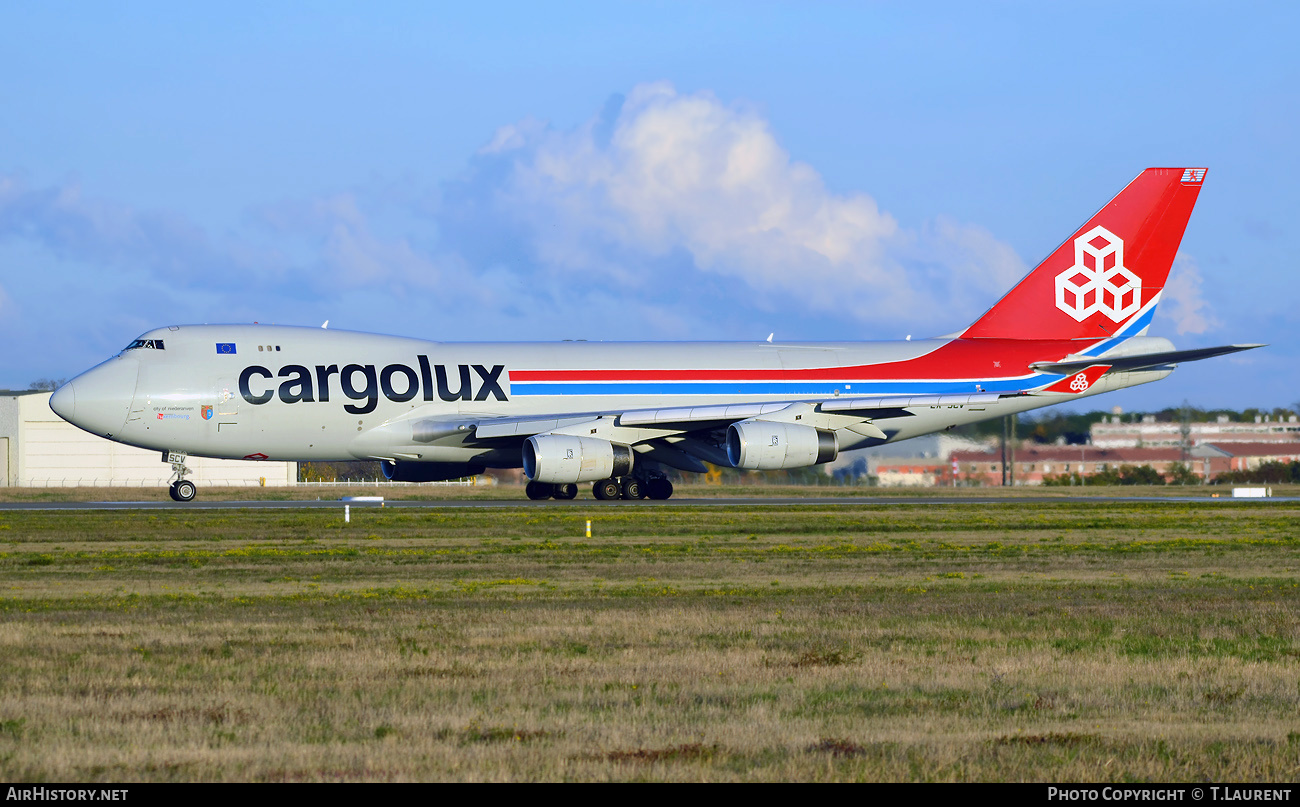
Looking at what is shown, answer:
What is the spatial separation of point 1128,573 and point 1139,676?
9.40 metres

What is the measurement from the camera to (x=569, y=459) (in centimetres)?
3756

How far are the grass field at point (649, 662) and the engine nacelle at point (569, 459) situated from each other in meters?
12.9

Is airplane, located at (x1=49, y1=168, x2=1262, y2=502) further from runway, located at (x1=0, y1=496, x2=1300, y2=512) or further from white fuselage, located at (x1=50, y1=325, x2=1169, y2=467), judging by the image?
runway, located at (x1=0, y1=496, x2=1300, y2=512)

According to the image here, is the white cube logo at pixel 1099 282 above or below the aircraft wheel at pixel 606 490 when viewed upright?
above

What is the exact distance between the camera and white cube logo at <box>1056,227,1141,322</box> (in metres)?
45.1

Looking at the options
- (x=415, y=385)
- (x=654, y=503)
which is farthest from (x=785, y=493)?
(x=415, y=385)

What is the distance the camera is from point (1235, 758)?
26.7ft

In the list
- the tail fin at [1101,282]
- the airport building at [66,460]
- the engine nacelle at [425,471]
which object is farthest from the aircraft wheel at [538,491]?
the airport building at [66,460]

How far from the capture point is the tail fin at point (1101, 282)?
45.0 m

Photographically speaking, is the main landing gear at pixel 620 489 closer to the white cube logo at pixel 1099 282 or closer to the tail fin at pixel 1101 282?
the tail fin at pixel 1101 282

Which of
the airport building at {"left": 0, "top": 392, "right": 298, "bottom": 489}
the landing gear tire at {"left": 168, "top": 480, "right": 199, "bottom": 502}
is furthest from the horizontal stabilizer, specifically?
the airport building at {"left": 0, "top": 392, "right": 298, "bottom": 489}

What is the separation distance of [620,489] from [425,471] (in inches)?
226

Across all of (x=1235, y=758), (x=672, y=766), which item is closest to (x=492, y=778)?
(x=672, y=766)
